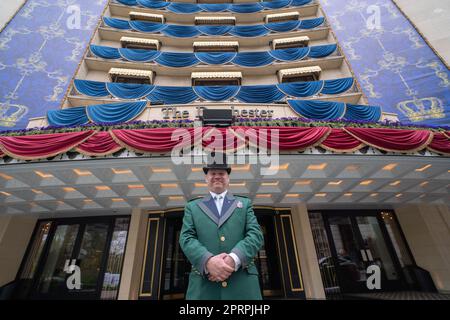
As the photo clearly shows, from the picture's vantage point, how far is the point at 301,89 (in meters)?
12.5

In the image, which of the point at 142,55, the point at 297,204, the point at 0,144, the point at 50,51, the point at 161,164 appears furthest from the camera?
the point at 142,55

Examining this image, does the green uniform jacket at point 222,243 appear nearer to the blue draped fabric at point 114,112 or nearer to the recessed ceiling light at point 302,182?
the recessed ceiling light at point 302,182

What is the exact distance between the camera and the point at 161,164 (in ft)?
19.5

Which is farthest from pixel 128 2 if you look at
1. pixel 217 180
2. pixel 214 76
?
pixel 217 180

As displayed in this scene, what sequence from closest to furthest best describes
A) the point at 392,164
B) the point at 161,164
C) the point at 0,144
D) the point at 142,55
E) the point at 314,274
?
the point at 0,144, the point at 161,164, the point at 392,164, the point at 314,274, the point at 142,55

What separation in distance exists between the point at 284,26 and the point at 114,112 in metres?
14.1

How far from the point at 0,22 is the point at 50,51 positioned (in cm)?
386

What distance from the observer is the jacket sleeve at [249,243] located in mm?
1967

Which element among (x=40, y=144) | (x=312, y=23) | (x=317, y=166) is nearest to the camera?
(x=40, y=144)

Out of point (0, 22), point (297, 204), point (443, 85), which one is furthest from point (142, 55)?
point (443, 85)

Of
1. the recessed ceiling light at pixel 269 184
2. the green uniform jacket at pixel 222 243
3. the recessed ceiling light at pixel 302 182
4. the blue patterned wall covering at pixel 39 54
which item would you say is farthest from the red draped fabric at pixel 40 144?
the blue patterned wall covering at pixel 39 54

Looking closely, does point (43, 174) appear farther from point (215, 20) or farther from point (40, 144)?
point (215, 20)

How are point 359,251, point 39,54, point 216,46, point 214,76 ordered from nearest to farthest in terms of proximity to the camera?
point 359,251, point 39,54, point 214,76, point 216,46

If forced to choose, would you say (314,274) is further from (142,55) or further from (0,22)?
(0,22)
